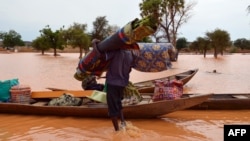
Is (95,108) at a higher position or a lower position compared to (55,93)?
lower

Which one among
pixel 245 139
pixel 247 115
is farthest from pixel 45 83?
pixel 245 139

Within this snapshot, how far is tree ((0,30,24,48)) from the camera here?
218 feet

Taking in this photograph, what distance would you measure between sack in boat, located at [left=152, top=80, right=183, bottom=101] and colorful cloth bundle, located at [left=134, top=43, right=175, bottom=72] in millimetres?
389

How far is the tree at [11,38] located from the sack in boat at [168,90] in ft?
219

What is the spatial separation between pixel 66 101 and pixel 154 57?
204cm

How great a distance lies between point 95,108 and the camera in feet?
18.5

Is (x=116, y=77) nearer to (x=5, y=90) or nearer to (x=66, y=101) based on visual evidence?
(x=66, y=101)

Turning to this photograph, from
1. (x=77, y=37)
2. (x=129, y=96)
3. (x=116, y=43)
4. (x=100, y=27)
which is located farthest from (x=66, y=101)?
(x=100, y=27)

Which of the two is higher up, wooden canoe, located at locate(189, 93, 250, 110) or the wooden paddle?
the wooden paddle

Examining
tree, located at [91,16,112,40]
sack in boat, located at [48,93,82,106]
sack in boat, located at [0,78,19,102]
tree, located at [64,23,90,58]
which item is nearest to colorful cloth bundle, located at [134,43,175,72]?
sack in boat, located at [48,93,82,106]

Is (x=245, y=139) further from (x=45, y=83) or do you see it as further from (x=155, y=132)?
(x=45, y=83)

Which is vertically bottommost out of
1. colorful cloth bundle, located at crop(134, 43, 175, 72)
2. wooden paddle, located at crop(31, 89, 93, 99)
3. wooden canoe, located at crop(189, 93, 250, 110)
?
wooden canoe, located at crop(189, 93, 250, 110)

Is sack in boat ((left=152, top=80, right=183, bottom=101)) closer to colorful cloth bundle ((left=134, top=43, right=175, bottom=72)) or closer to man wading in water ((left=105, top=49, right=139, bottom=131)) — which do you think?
colorful cloth bundle ((left=134, top=43, right=175, bottom=72))

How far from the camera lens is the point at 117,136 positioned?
4.76 meters
